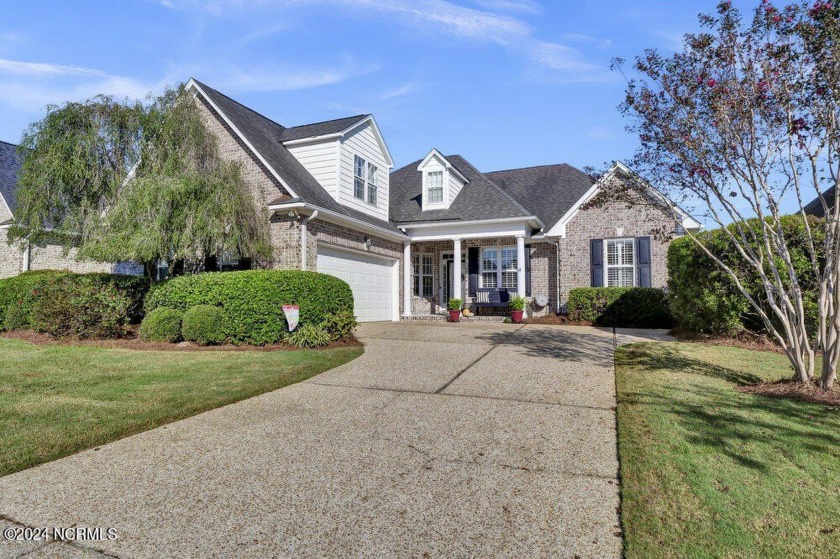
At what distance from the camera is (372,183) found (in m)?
15.5

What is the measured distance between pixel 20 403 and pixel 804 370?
27.5 feet

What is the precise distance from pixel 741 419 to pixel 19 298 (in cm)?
1470

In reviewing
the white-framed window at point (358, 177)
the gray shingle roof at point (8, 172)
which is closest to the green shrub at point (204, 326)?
the white-framed window at point (358, 177)

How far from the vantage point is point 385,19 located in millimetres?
8828

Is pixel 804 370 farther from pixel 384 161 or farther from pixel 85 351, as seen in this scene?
pixel 384 161

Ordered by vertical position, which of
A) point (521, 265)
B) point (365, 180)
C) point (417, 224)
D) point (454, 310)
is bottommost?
point (454, 310)

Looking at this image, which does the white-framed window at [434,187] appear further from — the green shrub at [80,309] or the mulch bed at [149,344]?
the green shrub at [80,309]

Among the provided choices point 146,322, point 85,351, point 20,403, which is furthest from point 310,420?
point 146,322

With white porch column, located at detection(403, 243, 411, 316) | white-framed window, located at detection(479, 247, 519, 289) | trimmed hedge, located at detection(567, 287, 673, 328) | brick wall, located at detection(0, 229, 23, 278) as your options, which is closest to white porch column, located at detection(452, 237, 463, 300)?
white-framed window, located at detection(479, 247, 519, 289)

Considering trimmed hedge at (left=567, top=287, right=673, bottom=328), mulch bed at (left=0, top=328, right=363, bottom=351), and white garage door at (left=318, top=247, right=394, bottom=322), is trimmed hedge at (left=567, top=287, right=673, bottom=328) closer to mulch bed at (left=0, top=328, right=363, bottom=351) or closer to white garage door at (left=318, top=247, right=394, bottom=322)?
white garage door at (left=318, top=247, right=394, bottom=322)

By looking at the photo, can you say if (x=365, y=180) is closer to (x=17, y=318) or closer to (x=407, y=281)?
(x=407, y=281)

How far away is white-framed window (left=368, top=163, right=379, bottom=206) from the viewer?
1539 centimetres

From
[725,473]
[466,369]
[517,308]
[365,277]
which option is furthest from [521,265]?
[725,473]

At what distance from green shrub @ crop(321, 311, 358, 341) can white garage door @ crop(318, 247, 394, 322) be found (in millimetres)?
2794
